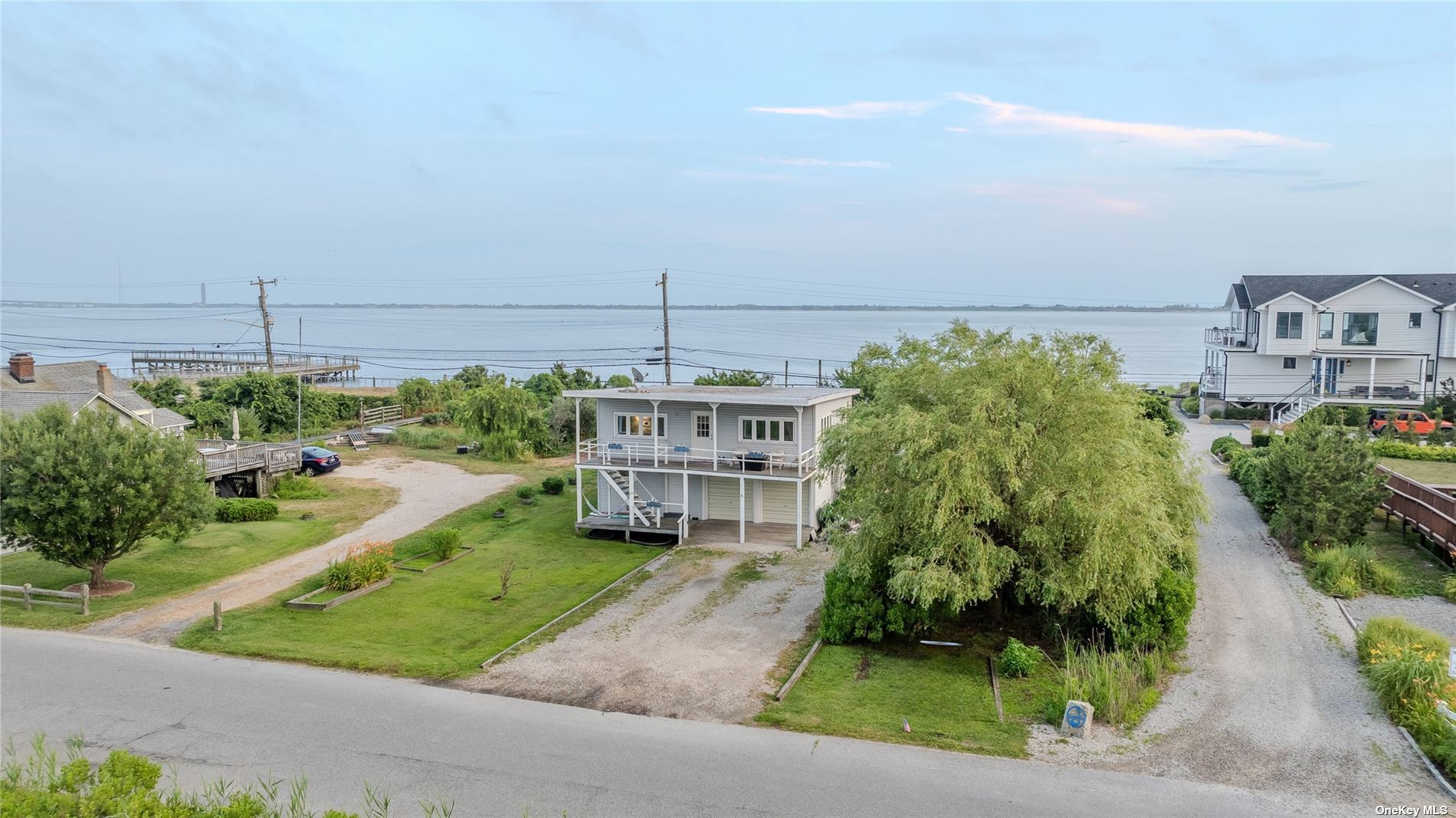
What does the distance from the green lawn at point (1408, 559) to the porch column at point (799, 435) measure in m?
15.4

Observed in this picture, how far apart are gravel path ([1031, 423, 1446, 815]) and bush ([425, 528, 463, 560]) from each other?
17.5 metres

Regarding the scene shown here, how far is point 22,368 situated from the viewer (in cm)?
3547

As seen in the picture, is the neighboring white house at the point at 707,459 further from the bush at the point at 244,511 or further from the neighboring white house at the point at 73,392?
the neighboring white house at the point at 73,392

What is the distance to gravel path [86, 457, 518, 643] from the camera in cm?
1973

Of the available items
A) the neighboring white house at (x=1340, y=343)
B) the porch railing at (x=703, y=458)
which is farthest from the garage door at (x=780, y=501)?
the neighboring white house at (x=1340, y=343)

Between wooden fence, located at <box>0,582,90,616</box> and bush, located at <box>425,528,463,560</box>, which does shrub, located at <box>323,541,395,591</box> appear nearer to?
bush, located at <box>425,528,463,560</box>

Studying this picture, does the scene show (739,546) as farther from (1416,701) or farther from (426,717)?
(1416,701)

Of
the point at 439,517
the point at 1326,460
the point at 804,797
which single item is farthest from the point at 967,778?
the point at 439,517

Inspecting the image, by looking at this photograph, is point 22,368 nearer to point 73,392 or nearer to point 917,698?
point 73,392

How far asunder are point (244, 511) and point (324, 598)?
10.6m

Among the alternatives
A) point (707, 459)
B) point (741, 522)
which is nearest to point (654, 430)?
point (707, 459)

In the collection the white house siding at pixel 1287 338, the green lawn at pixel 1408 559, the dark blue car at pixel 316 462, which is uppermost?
the white house siding at pixel 1287 338

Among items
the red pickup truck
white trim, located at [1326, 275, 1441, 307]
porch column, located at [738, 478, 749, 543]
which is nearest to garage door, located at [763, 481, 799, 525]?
porch column, located at [738, 478, 749, 543]

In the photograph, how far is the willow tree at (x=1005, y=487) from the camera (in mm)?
→ 16891
